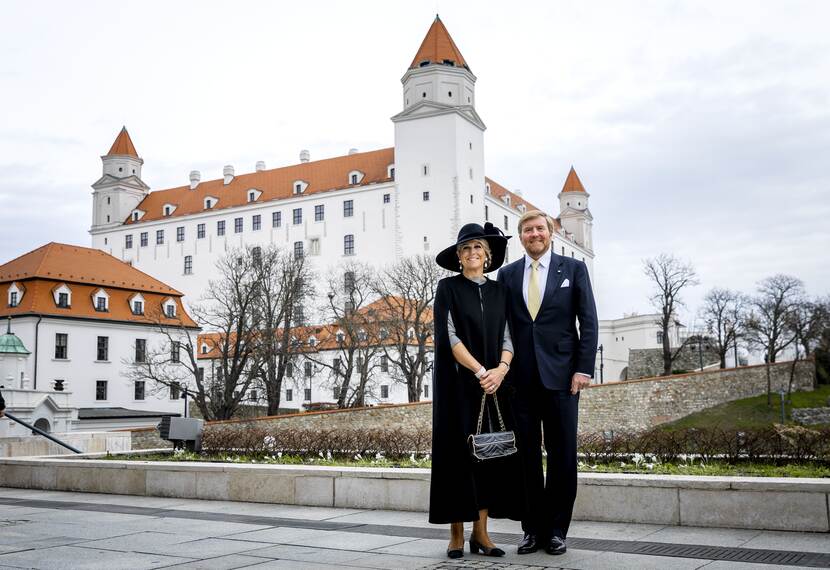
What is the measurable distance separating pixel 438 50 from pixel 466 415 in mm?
71652

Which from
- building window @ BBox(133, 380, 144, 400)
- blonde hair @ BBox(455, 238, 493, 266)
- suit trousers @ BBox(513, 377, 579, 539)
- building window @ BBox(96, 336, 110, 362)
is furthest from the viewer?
building window @ BBox(133, 380, 144, 400)

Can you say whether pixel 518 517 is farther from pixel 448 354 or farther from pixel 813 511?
pixel 813 511

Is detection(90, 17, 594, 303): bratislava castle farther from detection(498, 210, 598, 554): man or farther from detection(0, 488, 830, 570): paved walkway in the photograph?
detection(498, 210, 598, 554): man

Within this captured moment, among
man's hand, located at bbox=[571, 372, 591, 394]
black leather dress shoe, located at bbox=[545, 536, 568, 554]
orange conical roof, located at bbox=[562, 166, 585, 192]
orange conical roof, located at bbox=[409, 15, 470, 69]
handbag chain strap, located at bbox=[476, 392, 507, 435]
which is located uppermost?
orange conical roof, located at bbox=[409, 15, 470, 69]

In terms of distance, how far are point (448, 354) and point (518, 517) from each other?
3.89 ft

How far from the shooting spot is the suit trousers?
552 centimetres

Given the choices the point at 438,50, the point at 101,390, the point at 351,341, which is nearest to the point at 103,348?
the point at 101,390

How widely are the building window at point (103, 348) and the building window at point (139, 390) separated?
260 cm

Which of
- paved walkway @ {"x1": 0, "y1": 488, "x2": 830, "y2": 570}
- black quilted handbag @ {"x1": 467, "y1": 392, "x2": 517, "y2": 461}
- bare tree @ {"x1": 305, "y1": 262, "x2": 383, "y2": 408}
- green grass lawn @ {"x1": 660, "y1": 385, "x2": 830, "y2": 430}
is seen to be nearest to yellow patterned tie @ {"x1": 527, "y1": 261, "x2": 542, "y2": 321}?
black quilted handbag @ {"x1": 467, "y1": 392, "x2": 517, "y2": 461}

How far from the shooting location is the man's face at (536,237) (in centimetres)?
601

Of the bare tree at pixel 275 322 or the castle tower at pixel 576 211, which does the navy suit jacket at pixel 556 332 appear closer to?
the bare tree at pixel 275 322

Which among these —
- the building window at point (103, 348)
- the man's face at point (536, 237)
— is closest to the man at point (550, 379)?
the man's face at point (536, 237)

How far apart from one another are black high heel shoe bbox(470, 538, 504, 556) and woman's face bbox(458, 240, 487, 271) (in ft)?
6.11

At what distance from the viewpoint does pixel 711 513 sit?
20.5ft
